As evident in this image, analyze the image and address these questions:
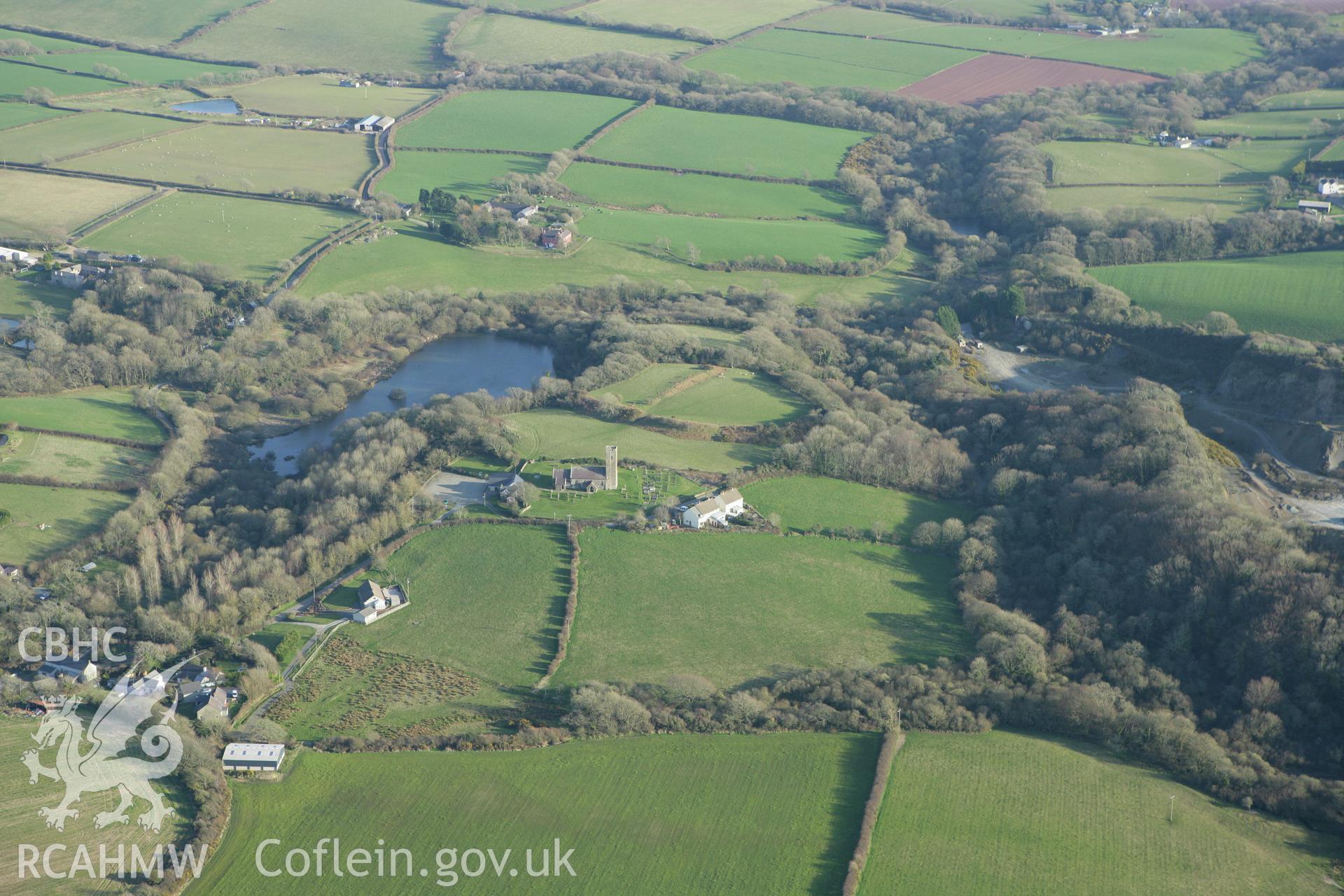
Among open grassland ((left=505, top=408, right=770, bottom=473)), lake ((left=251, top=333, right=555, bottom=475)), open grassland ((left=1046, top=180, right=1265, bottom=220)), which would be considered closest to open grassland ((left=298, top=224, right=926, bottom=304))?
lake ((left=251, top=333, right=555, bottom=475))

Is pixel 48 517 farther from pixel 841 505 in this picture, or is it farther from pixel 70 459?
pixel 841 505

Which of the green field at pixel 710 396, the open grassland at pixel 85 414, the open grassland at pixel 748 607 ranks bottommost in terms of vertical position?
the open grassland at pixel 748 607

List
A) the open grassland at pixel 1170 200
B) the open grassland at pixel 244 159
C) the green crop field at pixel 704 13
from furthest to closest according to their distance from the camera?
the green crop field at pixel 704 13
the open grassland at pixel 244 159
the open grassland at pixel 1170 200

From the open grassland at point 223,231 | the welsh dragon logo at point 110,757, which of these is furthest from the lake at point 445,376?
the welsh dragon logo at point 110,757

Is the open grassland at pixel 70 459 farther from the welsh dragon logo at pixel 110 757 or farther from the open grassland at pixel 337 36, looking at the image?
the open grassland at pixel 337 36

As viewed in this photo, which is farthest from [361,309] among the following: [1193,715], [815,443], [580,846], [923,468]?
[1193,715]

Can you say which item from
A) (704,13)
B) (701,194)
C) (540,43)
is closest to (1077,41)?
(704,13)
